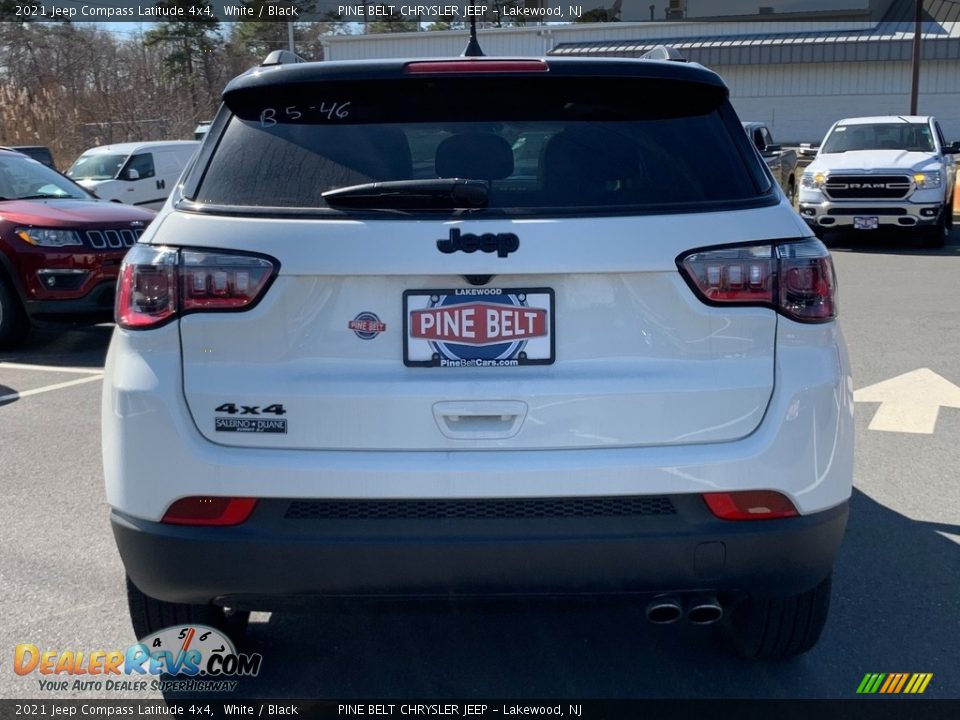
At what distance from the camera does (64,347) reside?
9539 mm

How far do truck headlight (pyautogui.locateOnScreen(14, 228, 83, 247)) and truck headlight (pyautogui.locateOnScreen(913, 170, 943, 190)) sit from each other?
1221 centimetres

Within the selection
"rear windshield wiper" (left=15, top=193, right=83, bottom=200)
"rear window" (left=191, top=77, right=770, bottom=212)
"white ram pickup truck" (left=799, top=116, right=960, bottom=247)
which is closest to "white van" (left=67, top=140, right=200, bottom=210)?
"rear windshield wiper" (left=15, top=193, right=83, bottom=200)

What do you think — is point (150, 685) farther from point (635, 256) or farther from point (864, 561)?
point (864, 561)

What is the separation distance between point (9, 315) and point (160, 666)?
657 centimetres

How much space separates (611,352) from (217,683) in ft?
5.44

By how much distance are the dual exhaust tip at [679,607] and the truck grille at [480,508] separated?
0.26 metres

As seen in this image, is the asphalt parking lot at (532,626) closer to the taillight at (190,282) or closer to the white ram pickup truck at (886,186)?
the taillight at (190,282)

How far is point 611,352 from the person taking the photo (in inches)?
107

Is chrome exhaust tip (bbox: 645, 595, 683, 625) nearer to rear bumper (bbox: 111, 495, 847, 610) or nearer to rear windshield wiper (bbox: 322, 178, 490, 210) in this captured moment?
rear bumper (bbox: 111, 495, 847, 610)

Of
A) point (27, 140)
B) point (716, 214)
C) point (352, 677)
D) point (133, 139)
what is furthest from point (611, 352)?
point (133, 139)

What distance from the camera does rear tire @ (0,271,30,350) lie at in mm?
9102

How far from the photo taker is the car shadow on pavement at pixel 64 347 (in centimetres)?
883

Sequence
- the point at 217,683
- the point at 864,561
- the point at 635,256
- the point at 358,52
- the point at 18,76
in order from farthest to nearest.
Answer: the point at 358,52, the point at 18,76, the point at 864,561, the point at 217,683, the point at 635,256

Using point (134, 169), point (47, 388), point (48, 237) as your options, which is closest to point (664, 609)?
point (47, 388)
